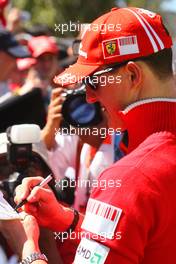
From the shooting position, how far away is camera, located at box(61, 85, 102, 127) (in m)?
3.23

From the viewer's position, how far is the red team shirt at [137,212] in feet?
5.72

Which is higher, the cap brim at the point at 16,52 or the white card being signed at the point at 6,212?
the cap brim at the point at 16,52

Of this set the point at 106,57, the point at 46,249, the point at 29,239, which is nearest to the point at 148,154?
the point at 106,57

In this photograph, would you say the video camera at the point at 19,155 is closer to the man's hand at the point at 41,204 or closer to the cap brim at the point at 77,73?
the man's hand at the point at 41,204

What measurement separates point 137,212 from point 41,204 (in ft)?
1.77

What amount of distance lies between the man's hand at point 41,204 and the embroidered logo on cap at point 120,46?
1.63 feet

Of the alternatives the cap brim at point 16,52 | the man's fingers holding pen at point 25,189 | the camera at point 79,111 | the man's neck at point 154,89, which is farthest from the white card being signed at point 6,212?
the cap brim at point 16,52

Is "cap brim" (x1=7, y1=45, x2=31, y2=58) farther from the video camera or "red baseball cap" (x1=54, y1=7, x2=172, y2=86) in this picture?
"red baseball cap" (x1=54, y1=7, x2=172, y2=86)

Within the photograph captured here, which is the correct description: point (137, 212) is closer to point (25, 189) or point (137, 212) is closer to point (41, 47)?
point (25, 189)

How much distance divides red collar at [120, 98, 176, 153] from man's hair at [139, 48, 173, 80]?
0.24 feet

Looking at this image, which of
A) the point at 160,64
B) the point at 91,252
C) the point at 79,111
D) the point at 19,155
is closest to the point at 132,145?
the point at 160,64

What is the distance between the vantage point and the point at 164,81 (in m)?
1.94

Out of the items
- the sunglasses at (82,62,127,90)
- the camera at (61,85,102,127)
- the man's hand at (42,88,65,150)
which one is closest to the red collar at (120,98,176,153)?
the sunglasses at (82,62,127,90)

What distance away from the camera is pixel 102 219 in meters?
1.78
